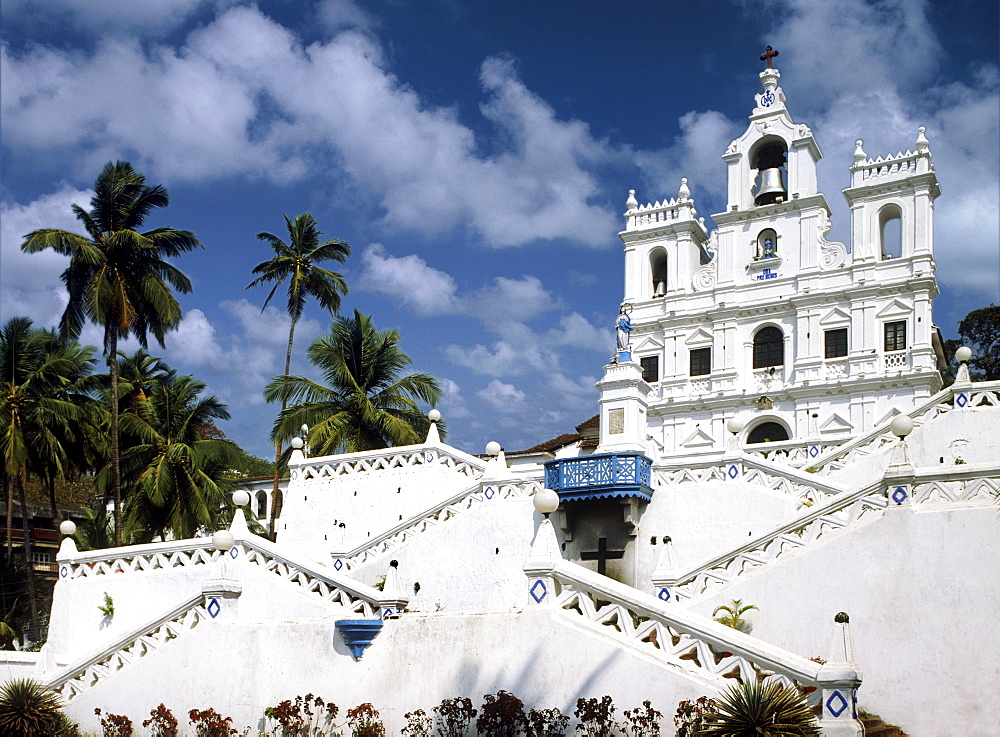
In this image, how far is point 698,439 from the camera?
39.8m

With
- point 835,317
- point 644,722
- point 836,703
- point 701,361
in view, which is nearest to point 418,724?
point 644,722

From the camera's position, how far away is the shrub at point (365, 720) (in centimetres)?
1410

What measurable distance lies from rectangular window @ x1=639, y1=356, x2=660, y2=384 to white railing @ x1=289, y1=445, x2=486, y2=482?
15736 millimetres

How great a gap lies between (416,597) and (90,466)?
16.7 meters

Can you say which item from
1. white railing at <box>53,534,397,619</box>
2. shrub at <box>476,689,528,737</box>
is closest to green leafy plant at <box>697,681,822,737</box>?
shrub at <box>476,689,528,737</box>

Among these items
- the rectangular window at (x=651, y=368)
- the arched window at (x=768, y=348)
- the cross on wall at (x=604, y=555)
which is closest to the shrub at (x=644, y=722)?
the cross on wall at (x=604, y=555)

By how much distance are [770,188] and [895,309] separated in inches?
291

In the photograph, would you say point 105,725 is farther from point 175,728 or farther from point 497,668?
point 497,668

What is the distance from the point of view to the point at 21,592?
31.8 meters

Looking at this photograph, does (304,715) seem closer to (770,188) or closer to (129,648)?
(129,648)

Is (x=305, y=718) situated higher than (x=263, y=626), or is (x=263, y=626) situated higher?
(x=263, y=626)

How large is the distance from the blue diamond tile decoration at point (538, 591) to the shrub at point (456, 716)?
1.58 metres

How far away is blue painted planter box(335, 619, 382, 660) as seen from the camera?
14.9 meters

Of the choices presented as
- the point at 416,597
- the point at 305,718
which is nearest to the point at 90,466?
the point at 416,597
